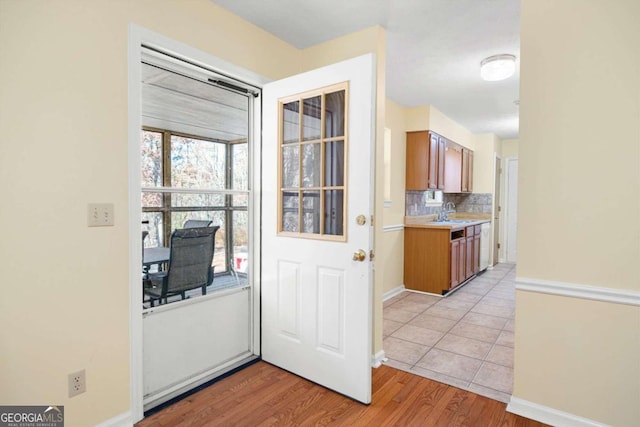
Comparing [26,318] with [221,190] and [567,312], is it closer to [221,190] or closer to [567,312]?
[221,190]

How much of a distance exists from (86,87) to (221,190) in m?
1.02

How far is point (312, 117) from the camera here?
2.37m

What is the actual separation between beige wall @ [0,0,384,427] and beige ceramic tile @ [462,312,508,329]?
129 inches

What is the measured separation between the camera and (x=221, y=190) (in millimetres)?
2480

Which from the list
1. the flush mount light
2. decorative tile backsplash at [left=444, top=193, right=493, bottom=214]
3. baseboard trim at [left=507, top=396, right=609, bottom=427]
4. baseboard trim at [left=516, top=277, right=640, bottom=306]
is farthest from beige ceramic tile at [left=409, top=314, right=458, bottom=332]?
decorative tile backsplash at [left=444, top=193, right=493, bottom=214]

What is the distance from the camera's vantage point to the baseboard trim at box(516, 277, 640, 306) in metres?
1.75

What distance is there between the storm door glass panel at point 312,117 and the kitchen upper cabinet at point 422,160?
2781 mm

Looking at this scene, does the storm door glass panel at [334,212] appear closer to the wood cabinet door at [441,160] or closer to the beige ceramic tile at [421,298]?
the beige ceramic tile at [421,298]

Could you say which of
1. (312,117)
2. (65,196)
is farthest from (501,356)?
(65,196)

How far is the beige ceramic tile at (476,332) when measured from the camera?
10.5ft

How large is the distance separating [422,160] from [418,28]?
7.79ft

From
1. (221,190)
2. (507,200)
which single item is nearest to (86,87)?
(221,190)

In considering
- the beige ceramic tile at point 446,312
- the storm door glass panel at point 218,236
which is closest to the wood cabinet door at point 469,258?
the beige ceramic tile at point 446,312

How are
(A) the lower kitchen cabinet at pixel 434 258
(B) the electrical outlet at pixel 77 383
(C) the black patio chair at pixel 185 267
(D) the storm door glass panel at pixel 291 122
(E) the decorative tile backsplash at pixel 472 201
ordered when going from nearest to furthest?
(B) the electrical outlet at pixel 77 383, (C) the black patio chair at pixel 185 267, (D) the storm door glass panel at pixel 291 122, (A) the lower kitchen cabinet at pixel 434 258, (E) the decorative tile backsplash at pixel 472 201
